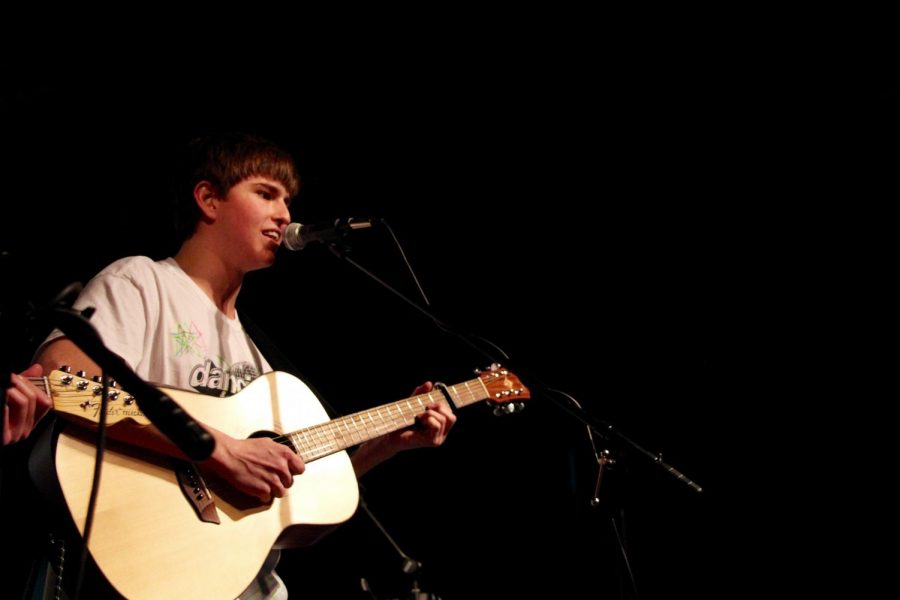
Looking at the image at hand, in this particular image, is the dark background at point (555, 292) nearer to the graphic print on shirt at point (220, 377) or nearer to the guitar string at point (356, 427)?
the guitar string at point (356, 427)

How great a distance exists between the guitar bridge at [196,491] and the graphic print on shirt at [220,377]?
1.21 feet

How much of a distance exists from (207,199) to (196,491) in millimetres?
1326


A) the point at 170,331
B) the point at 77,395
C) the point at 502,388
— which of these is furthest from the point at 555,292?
the point at 77,395

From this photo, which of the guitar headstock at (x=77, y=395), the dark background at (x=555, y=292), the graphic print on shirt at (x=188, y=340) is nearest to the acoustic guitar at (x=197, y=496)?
the guitar headstock at (x=77, y=395)

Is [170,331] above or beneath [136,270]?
beneath

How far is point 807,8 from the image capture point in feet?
11.7

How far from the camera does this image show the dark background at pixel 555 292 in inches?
137

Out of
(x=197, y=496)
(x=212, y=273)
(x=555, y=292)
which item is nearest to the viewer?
(x=197, y=496)

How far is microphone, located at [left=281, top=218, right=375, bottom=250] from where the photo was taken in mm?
2236

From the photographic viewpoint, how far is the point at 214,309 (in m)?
2.56

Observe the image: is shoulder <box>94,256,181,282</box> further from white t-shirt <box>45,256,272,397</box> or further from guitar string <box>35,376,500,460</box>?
guitar string <box>35,376,500,460</box>

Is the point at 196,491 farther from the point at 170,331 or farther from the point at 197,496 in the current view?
the point at 170,331

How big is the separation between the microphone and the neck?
16.8 inches

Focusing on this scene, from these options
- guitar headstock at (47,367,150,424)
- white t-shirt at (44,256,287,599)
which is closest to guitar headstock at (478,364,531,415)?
white t-shirt at (44,256,287,599)
